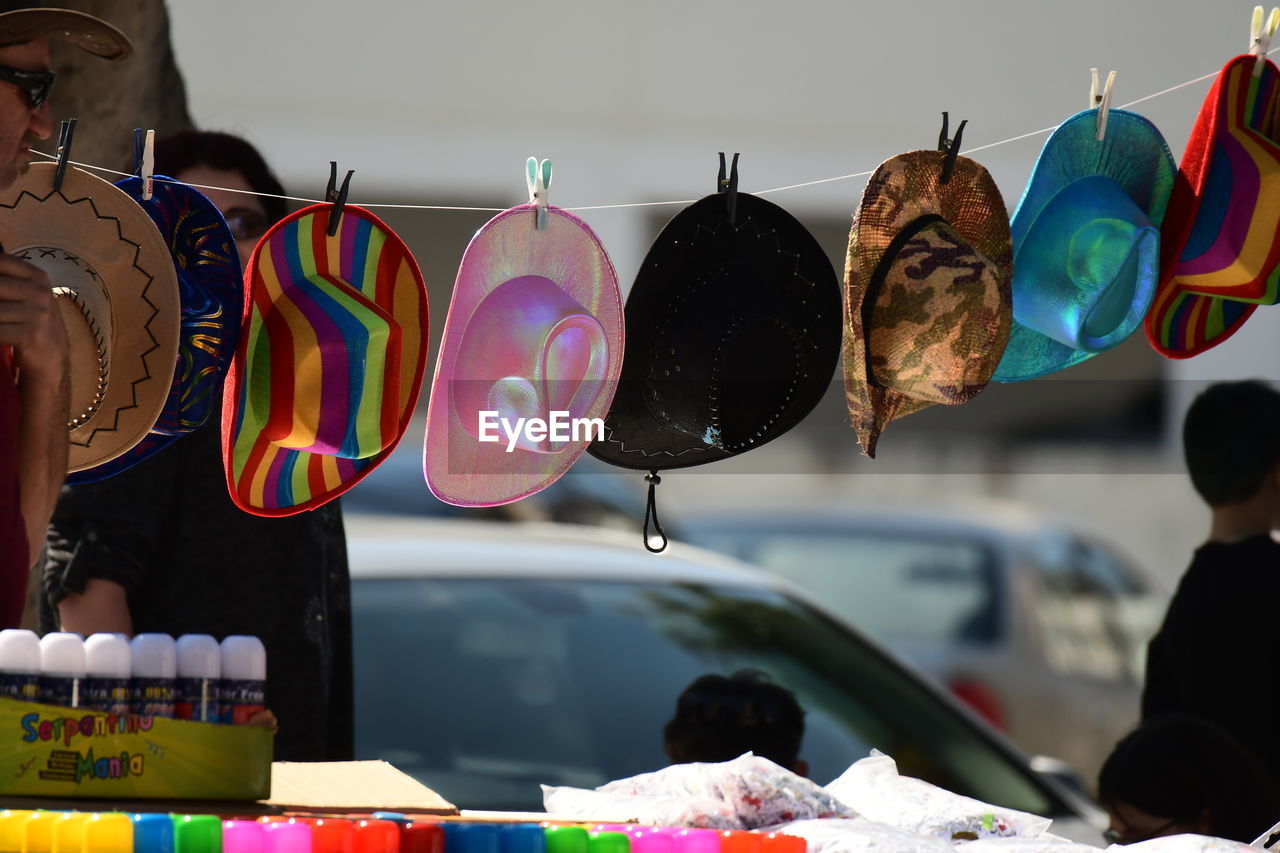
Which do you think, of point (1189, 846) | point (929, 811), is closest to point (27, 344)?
point (929, 811)

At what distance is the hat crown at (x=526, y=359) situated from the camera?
1794mm

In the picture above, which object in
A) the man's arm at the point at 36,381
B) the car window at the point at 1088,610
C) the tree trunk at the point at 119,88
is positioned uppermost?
the tree trunk at the point at 119,88

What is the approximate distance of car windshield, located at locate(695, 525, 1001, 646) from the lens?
7.40 metres

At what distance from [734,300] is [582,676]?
4.62 feet

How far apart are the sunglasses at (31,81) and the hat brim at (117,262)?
13 centimetres

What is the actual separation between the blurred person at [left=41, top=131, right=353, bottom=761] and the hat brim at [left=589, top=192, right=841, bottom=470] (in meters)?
0.73

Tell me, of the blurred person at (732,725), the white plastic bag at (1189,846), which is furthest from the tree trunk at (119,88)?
the white plastic bag at (1189,846)

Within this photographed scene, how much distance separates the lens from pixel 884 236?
5.69ft

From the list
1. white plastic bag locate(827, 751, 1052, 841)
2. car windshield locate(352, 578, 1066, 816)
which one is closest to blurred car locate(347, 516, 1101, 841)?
car windshield locate(352, 578, 1066, 816)

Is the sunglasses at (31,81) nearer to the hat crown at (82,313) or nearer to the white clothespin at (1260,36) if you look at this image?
the hat crown at (82,313)

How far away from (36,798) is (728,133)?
376 cm

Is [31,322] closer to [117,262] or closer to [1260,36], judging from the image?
[117,262]

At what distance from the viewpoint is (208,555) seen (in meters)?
2.31

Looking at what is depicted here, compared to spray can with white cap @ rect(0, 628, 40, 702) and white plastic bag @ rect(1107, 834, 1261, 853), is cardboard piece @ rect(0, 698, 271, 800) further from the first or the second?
white plastic bag @ rect(1107, 834, 1261, 853)
